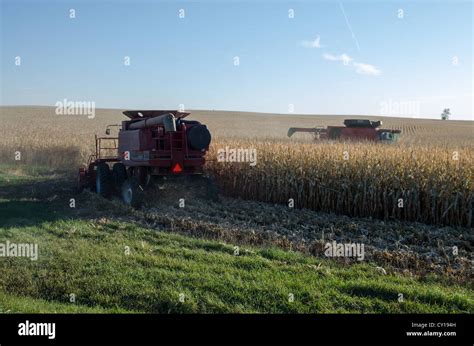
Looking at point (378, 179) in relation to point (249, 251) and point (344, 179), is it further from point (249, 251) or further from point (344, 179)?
point (249, 251)

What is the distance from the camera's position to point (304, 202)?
11875mm

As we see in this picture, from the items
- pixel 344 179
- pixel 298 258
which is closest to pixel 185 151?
pixel 344 179

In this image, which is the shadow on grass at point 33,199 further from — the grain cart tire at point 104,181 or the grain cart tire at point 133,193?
the grain cart tire at point 133,193

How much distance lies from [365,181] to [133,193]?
5.61 m

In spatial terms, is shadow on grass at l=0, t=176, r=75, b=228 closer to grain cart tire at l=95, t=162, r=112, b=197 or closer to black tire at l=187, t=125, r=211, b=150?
grain cart tire at l=95, t=162, r=112, b=197

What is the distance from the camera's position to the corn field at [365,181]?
10.0 metres

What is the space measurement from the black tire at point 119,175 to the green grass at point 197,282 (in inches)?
207

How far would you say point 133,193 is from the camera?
1180 cm

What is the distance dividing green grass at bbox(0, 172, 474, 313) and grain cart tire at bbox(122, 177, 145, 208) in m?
3.46

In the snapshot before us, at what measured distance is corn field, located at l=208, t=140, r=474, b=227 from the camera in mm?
10031

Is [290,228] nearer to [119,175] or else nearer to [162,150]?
[162,150]

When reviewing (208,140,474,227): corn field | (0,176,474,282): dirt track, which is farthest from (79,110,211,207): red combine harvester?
(208,140,474,227): corn field

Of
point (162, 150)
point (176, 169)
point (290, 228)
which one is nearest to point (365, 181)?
point (290, 228)
